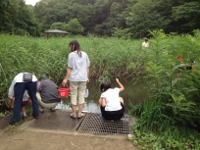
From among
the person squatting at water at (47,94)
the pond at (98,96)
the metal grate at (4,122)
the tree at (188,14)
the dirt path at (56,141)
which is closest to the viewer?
the dirt path at (56,141)

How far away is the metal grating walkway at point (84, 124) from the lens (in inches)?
160

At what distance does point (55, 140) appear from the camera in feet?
11.8

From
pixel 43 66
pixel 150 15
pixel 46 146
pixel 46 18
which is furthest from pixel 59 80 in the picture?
pixel 46 18

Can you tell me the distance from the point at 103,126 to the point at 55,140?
1056 mm

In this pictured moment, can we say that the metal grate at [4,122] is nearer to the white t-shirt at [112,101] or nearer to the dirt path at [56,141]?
the dirt path at [56,141]

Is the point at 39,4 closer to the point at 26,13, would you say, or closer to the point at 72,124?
the point at 26,13

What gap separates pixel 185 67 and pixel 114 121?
5.85 feet

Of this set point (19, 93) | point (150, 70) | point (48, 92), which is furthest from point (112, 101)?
point (19, 93)

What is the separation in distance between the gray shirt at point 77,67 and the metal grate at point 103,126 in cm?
90

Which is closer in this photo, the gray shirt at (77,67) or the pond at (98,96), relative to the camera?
the gray shirt at (77,67)

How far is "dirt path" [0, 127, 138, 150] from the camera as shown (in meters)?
3.40

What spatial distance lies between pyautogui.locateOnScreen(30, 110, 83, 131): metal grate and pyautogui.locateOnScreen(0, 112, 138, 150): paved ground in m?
0.19

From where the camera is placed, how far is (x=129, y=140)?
3.65 m

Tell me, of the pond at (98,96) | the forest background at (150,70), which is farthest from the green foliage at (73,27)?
the pond at (98,96)
